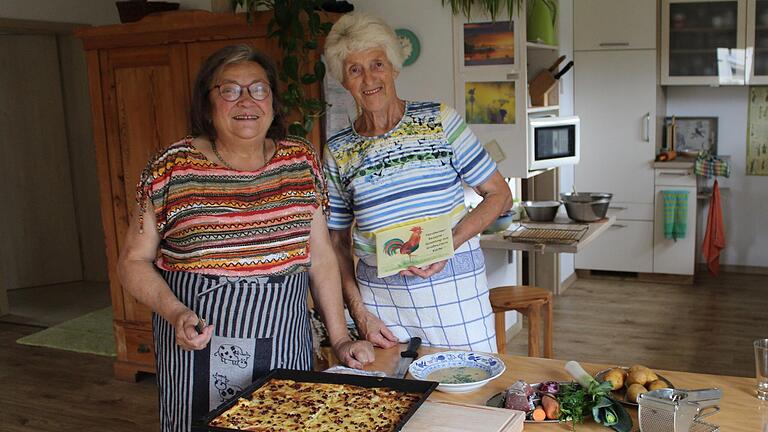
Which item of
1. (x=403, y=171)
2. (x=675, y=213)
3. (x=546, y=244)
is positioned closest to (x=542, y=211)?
(x=546, y=244)

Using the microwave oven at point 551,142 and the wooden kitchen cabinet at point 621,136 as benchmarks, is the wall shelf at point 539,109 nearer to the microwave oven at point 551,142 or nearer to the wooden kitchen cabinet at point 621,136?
the microwave oven at point 551,142

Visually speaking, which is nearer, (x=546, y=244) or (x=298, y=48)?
(x=298, y=48)

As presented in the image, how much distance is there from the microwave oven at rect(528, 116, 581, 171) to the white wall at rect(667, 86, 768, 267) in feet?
6.71

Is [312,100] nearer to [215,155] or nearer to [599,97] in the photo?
[215,155]

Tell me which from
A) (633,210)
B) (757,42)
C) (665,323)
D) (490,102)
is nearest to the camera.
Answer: (490,102)

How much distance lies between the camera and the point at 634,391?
162 cm

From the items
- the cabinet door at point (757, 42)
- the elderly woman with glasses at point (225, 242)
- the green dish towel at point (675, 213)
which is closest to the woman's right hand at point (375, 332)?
the elderly woman with glasses at point (225, 242)

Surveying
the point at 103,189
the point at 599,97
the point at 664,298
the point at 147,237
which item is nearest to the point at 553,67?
the point at 599,97

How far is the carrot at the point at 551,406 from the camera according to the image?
1572 mm

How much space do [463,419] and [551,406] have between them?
0.20m

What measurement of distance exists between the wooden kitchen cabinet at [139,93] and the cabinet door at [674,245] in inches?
128

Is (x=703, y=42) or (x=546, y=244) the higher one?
(x=703, y=42)

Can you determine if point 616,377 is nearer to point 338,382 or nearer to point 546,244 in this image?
point 338,382

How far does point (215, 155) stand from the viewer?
1.90m
